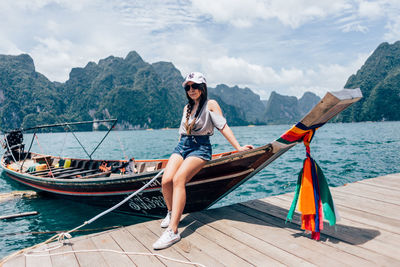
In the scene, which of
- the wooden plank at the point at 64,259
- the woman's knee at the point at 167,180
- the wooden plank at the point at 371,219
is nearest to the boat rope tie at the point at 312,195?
the wooden plank at the point at 371,219

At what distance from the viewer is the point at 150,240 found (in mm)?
3162

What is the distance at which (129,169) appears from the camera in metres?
7.81

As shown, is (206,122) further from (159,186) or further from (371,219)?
(371,219)

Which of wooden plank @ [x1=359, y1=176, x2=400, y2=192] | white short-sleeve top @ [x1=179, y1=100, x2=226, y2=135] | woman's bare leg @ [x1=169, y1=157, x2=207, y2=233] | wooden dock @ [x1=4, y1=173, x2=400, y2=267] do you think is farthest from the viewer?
wooden plank @ [x1=359, y1=176, x2=400, y2=192]

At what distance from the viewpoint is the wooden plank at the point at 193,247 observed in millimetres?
2602

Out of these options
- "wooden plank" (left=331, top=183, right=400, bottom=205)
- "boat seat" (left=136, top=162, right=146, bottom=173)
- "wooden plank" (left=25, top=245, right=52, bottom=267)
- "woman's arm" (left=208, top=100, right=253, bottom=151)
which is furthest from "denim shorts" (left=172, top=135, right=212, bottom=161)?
"boat seat" (left=136, top=162, right=146, bottom=173)

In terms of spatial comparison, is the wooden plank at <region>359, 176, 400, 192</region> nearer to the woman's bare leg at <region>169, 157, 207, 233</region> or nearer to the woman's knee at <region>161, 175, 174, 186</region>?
the woman's bare leg at <region>169, 157, 207, 233</region>

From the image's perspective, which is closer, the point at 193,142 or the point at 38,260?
the point at 38,260

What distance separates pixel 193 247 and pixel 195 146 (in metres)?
1.27

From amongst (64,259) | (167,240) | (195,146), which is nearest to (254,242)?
(167,240)

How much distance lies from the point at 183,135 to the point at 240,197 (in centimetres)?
738

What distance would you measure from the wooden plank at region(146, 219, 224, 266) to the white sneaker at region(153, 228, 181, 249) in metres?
0.06

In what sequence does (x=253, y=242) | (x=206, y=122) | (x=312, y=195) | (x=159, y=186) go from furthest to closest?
(x=159, y=186)
(x=206, y=122)
(x=253, y=242)
(x=312, y=195)

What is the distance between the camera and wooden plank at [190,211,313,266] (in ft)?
8.22
